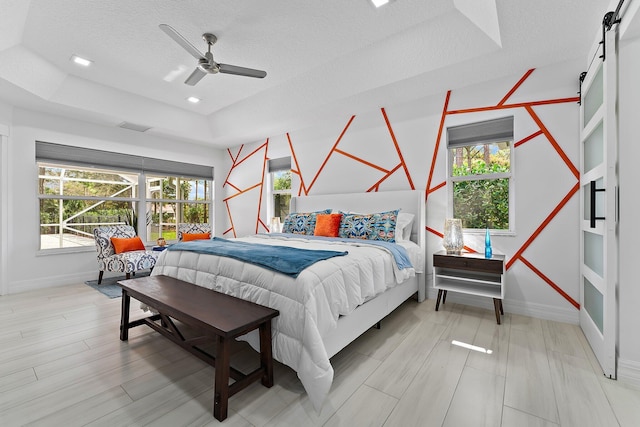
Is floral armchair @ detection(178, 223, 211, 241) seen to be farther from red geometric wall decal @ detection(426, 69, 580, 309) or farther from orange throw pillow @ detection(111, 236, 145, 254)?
red geometric wall decal @ detection(426, 69, 580, 309)

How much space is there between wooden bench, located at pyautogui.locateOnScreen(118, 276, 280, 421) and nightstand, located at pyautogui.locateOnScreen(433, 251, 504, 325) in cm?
201

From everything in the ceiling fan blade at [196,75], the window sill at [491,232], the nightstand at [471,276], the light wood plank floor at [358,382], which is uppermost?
the ceiling fan blade at [196,75]

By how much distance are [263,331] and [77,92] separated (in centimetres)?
423

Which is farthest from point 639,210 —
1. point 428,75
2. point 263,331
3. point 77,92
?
point 77,92

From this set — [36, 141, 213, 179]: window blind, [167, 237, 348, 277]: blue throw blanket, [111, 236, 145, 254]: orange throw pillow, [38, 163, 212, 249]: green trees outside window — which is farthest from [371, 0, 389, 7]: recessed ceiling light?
[38, 163, 212, 249]: green trees outside window

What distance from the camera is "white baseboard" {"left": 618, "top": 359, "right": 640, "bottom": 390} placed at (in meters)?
1.84

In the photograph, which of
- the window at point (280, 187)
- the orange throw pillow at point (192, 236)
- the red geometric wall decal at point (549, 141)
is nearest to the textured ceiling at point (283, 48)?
the red geometric wall decal at point (549, 141)

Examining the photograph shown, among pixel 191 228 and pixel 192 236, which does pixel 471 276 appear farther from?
pixel 191 228

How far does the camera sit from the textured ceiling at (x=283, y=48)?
2.46m

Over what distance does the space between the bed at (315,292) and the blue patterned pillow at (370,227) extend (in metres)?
0.30

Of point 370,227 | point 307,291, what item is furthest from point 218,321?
point 370,227

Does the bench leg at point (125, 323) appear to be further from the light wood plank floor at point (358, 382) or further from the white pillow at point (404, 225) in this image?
the white pillow at point (404, 225)

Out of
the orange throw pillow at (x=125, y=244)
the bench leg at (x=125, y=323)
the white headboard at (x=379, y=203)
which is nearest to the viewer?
the bench leg at (x=125, y=323)

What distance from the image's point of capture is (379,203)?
13.0 feet
